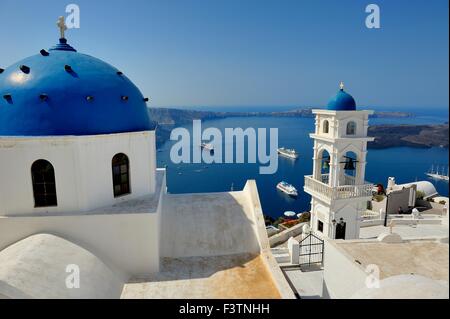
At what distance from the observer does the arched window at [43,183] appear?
306 inches

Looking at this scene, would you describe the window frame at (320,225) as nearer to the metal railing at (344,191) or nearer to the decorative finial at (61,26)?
the metal railing at (344,191)

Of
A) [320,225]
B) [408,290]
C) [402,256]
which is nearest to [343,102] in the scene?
[320,225]

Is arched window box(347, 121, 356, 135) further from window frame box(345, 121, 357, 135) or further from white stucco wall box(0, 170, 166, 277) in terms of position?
white stucco wall box(0, 170, 166, 277)

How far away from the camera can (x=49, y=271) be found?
6.22m

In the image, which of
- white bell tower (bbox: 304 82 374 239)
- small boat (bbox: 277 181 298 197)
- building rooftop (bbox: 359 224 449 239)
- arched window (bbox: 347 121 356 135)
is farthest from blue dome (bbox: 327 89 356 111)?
small boat (bbox: 277 181 298 197)

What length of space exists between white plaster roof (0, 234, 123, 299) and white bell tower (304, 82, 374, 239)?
925 centimetres

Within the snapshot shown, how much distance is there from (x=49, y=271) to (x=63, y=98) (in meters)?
4.09

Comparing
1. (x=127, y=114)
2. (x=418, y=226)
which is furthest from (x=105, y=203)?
(x=418, y=226)

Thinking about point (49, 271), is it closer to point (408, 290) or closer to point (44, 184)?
point (44, 184)

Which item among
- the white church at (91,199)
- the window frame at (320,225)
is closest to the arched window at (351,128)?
the window frame at (320,225)

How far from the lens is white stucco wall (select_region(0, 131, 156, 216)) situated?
24.7 feet

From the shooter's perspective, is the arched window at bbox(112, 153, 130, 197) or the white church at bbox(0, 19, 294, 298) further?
the arched window at bbox(112, 153, 130, 197)

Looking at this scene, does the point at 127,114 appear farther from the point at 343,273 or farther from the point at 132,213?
the point at 343,273
